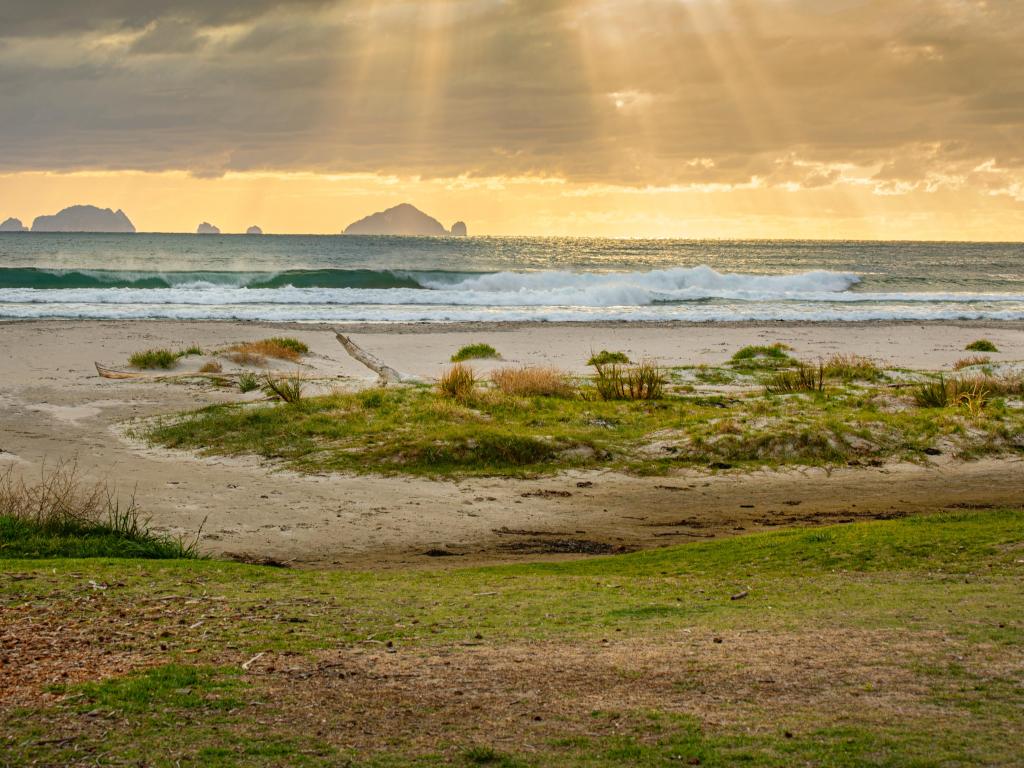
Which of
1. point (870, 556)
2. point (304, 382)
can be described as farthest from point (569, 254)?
point (870, 556)

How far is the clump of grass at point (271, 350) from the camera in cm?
2507

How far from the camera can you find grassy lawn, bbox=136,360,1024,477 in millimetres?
14977

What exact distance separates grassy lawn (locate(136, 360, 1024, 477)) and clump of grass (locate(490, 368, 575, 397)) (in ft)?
1.42

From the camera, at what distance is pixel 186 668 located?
18.5 ft

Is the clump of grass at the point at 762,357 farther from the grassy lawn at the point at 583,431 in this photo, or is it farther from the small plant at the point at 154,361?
the small plant at the point at 154,361

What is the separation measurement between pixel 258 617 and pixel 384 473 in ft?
23.9

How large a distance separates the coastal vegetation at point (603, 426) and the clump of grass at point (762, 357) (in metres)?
3.58

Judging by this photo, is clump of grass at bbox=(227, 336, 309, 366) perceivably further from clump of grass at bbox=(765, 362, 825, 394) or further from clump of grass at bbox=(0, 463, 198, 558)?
clump of grass at bbox=(0, 463, 198, 558)

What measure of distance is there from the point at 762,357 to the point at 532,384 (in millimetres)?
9303

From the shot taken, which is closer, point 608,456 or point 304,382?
point 608,456

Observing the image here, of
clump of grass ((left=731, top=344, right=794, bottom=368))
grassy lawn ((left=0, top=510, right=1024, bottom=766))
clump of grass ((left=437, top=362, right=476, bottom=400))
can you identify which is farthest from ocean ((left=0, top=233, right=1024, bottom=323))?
grassy lawn ((left=0, top=510, right=1024, bottom=766))

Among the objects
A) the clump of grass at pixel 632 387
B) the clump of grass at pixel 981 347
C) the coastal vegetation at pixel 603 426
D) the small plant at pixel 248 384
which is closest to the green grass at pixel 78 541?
the coastal vegetation at pixel 603 426

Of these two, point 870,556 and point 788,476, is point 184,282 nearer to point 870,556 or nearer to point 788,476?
point 788,476

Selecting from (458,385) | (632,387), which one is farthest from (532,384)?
(632,387)
